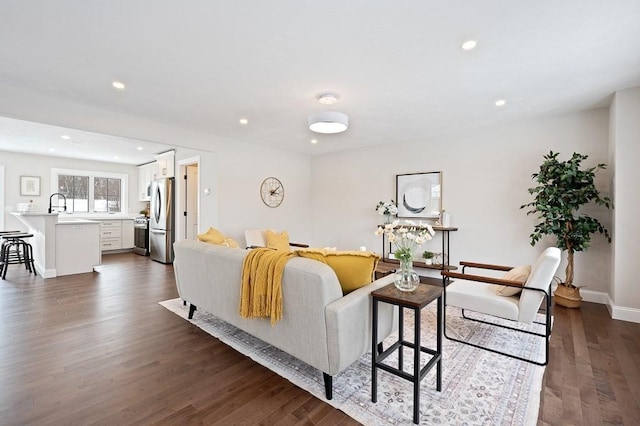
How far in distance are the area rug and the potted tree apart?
1.56m

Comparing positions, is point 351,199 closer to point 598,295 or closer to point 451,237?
point 451,237

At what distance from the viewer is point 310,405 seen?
1843 mm

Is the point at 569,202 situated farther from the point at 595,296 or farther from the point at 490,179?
the point at 595,296

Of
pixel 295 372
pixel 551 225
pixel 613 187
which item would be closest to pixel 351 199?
pixel 551 225

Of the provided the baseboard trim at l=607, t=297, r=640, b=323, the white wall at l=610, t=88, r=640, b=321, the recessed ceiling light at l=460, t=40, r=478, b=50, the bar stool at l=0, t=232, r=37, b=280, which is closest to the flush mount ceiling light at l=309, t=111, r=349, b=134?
the recessed ceiling light at l=460, t=40, r=478, b=50

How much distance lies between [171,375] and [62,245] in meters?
4.54

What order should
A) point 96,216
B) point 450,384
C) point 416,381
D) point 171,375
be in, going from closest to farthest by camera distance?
point 416,381 < point 450,384 < point 171,375 < point 96,216

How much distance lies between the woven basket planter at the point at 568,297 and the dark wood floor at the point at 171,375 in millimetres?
150

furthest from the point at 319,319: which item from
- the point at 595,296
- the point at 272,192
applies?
the point at 272,192

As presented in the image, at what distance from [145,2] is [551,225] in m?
4.70

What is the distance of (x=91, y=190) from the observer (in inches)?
315

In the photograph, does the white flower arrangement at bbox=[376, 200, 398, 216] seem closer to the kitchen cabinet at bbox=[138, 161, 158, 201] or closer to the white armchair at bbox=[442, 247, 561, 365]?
the white armchair at bbox=[442, 247, 561, 365]

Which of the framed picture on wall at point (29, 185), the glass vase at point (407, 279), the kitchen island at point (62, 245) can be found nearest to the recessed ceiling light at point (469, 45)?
the glass vase at point (407, 279)

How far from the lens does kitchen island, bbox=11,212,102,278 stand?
194 inches
